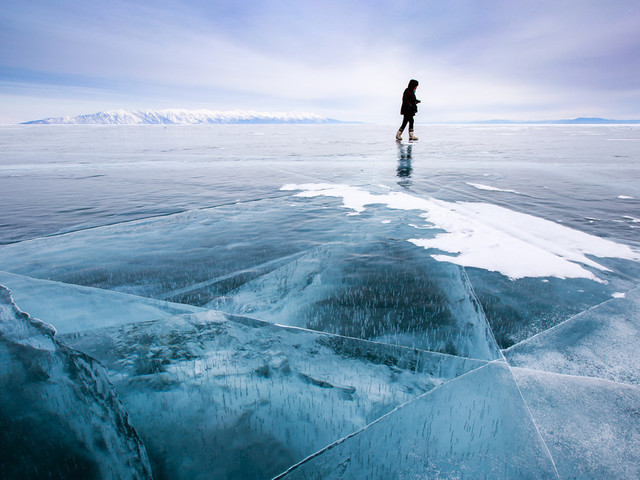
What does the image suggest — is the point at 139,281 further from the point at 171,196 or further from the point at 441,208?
the point at 441,208

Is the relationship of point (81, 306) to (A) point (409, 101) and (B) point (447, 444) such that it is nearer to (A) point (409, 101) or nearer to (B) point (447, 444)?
(B) point (447, 444)

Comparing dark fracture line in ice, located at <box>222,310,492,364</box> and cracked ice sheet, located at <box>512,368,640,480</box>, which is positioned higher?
dark fracture line in ice, located at <box>222,310,492,364</box>

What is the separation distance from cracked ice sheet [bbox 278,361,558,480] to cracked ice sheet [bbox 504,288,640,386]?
0.88ft

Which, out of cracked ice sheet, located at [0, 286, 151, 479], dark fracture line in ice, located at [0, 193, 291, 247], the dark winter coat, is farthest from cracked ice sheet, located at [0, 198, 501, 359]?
the dark winter coat

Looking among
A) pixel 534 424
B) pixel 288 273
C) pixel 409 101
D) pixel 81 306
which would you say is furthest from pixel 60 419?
pixel 409 101

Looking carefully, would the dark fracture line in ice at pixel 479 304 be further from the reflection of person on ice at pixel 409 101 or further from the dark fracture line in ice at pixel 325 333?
the reflection of person on ice at pixel 409 101

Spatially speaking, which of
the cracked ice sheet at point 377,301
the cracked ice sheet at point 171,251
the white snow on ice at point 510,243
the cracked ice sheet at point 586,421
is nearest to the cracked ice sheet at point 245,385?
the cracked ice sheet at point 377,301

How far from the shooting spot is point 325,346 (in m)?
1.52

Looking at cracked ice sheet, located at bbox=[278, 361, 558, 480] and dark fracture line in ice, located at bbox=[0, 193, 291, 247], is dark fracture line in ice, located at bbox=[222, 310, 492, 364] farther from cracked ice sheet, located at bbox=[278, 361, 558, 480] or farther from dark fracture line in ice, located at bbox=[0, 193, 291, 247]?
dark fracture line in ice, located at bbox=[0, 193, 291, 247]

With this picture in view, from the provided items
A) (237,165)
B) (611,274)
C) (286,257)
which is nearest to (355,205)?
(286,257)

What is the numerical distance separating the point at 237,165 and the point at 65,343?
726 cm

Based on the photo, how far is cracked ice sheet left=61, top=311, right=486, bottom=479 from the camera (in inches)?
40.5

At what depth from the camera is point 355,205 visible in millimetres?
4188

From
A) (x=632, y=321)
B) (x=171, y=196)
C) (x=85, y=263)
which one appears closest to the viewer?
(x=632, y=321)
